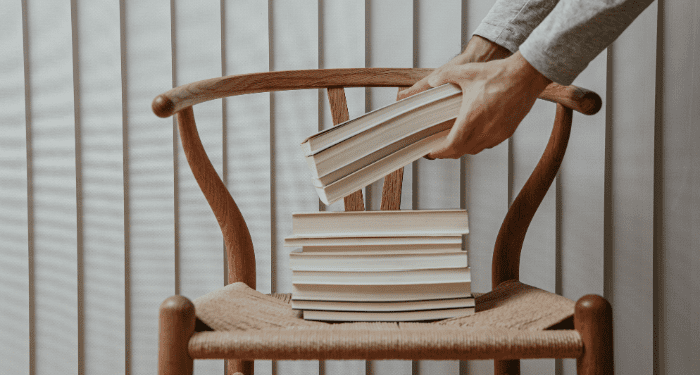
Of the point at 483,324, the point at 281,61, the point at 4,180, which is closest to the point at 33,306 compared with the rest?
the point at 4,180

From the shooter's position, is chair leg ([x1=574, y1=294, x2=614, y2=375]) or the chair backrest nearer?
chair leg ([x1=574, y1=294, x2=614, y2=375])

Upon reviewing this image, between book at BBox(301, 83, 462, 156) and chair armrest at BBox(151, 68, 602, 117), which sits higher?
chair armrest at BBox(151, 68, 602, 117)

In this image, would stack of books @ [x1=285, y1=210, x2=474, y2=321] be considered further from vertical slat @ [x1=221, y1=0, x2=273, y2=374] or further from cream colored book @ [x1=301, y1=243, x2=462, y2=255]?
vertical slat @ [x1=221, y1=0, x2=273, y2=374]

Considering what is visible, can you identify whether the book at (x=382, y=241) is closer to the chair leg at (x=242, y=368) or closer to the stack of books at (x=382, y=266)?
the stack of books at (x=382, y=266)

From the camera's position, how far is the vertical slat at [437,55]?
2.96 feet

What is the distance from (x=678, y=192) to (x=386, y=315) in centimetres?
75

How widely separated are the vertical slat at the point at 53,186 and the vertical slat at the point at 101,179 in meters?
0.02

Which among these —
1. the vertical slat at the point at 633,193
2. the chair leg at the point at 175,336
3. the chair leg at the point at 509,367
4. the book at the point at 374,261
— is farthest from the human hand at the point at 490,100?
the vertical slat at the point at 633,193

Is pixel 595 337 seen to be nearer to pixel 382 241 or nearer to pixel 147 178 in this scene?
pixel 382 241

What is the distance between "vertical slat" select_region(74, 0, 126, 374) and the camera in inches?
35.7

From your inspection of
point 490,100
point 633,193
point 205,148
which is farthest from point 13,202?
point 633,193

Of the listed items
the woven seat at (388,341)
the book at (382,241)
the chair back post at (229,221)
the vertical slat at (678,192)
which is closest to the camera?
the woven seat at (388,341)

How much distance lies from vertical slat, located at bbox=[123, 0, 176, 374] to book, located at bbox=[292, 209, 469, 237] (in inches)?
20.5

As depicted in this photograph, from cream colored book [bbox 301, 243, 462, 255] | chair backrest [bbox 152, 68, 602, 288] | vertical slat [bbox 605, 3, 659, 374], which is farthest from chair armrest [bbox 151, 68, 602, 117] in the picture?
vertical slat [bbox 605, 3, 659, 374]
